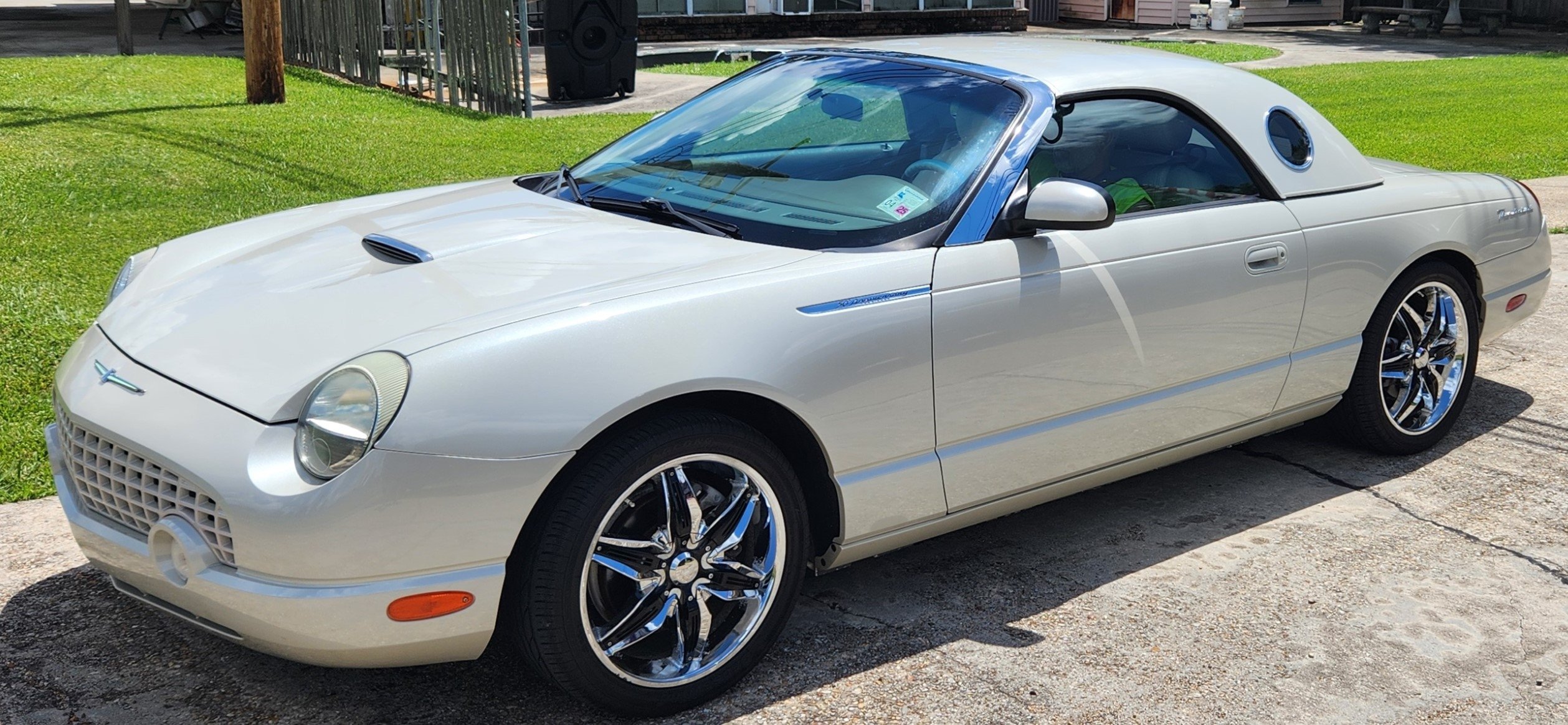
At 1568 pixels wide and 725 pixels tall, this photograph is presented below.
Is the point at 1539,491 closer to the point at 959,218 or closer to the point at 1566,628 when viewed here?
the point at 1566,628

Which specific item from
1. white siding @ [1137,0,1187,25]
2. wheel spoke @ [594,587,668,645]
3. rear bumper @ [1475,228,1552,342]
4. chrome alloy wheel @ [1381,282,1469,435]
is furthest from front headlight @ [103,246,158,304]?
white siding @ [1137,0,1187,25]

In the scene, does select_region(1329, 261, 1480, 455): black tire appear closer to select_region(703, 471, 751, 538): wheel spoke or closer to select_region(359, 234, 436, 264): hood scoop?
select_region(703, 471, 751, 538): wheel spoke

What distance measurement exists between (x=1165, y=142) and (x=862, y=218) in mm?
1158

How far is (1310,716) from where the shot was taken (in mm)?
3236

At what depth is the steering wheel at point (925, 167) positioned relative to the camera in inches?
148

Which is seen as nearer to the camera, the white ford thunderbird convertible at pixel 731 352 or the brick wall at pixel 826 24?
the white ford thunderbird convertible at pixel 731 352

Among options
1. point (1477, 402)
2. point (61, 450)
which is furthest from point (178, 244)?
point (1477, 402)

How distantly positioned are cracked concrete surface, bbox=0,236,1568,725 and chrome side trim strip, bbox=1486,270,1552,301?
2.26ft

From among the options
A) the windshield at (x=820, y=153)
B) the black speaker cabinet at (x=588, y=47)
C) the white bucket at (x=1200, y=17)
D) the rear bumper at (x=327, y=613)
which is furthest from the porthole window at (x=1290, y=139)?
the white bucket at (x=1200, y=17)

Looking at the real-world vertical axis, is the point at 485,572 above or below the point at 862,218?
below

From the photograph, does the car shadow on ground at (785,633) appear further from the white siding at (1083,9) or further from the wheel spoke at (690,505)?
the white siding at (1083,9)

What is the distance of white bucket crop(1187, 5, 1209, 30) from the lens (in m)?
28.9

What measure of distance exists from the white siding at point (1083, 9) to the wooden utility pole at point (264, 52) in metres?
22.8

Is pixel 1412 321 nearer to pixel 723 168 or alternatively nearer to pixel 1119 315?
pixel 1119 315
